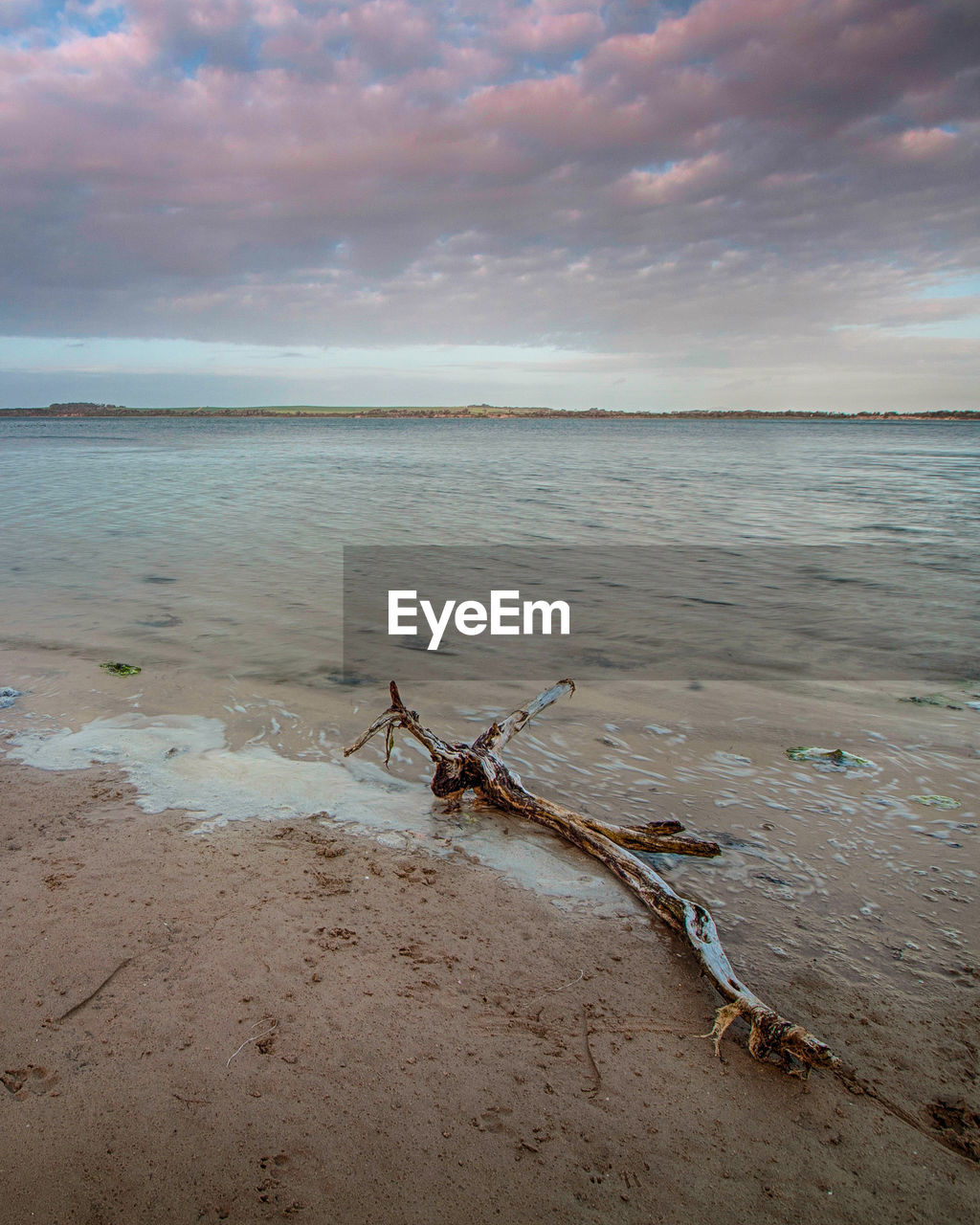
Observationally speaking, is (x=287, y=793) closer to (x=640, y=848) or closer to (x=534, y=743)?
(x=534, y=743)

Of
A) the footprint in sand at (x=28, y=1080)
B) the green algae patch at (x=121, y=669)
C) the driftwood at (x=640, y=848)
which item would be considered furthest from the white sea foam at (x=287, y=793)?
the footprint in sand at (x=28, y=1080)

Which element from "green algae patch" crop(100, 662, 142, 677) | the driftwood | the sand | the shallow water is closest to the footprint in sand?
the sand

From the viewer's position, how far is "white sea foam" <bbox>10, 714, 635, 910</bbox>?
3525 millimetres

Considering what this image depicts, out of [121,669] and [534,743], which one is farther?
[121,669]

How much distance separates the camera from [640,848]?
3.64 meters

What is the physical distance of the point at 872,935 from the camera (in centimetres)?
310

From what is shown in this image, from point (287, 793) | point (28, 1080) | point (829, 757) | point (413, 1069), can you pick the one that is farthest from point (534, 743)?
point (28, 1080)

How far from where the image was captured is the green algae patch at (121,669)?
6.12 meters

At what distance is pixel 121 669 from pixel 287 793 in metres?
2.96

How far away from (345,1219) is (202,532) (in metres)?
14.0

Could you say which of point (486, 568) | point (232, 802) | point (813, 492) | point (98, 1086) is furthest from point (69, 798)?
point (813, 492)

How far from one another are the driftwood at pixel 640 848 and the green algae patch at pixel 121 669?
2987 mm

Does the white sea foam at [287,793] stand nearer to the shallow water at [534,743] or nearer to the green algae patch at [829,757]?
the shallow water at [534,743]

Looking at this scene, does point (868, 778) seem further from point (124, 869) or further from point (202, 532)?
point (202, 532)
